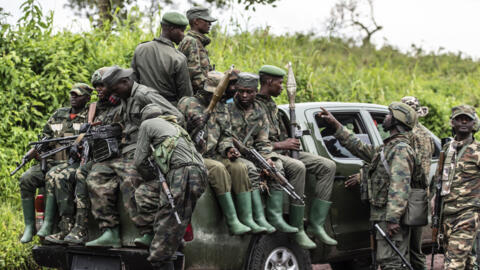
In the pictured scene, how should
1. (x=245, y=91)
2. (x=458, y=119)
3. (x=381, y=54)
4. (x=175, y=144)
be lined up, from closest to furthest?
(x=175, y=144) → (x=245, y=91) → (x=458, y=119) → (x=381, y=54)

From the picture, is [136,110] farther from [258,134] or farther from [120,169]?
[258,134]

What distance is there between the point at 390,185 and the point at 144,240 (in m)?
2.53

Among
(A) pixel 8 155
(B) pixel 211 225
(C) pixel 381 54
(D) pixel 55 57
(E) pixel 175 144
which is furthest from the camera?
(C) pixel 381 54

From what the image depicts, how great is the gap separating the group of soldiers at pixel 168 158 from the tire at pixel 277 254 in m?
0.12

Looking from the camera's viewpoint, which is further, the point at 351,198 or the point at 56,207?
the point at 351,198

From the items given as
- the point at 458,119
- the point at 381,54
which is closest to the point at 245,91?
the point at 458,119

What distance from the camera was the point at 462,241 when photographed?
5.88 m

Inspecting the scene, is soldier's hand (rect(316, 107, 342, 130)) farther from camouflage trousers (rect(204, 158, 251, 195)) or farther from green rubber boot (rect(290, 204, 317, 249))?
camouflage trousers (rect(204, 158, 251, 195))

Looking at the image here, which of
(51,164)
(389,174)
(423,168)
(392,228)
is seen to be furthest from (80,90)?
(423,168)

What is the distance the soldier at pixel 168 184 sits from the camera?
14.8 ft

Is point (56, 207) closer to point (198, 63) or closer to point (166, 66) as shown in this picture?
point (166, 66)

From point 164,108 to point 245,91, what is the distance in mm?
924

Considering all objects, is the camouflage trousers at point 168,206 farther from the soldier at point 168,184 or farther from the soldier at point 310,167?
the soldier at point 310,167

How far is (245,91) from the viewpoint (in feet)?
18.6
